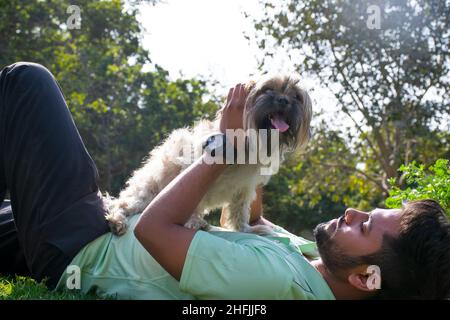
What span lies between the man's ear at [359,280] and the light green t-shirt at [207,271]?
0.47 ft

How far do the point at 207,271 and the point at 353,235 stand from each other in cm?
91

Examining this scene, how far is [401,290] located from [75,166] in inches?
84.3

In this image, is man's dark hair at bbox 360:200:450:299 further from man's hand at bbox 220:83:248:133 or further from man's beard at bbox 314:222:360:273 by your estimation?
man's hand at bbox 220:83:248:133

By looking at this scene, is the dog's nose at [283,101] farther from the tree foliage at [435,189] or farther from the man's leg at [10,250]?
the man's leg at [10,250]

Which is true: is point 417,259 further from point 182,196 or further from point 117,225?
point 117,225

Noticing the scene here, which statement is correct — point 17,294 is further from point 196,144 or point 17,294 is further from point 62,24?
point 62,24

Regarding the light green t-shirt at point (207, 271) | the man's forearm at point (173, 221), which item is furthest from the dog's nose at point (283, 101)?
the man's forearm at point (173, 221)

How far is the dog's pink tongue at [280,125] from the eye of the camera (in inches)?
197

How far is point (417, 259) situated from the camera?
10.9 ft

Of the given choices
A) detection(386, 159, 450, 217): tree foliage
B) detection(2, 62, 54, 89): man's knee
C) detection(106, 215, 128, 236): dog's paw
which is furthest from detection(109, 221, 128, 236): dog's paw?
detection(386, 159, 450, 217): tree foliage

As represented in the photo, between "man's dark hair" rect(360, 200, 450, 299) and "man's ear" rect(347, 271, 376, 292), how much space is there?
8 cm

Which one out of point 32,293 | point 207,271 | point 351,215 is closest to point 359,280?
point 351,215

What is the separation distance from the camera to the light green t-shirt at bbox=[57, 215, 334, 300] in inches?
122

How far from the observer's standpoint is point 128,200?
494 centimetres
